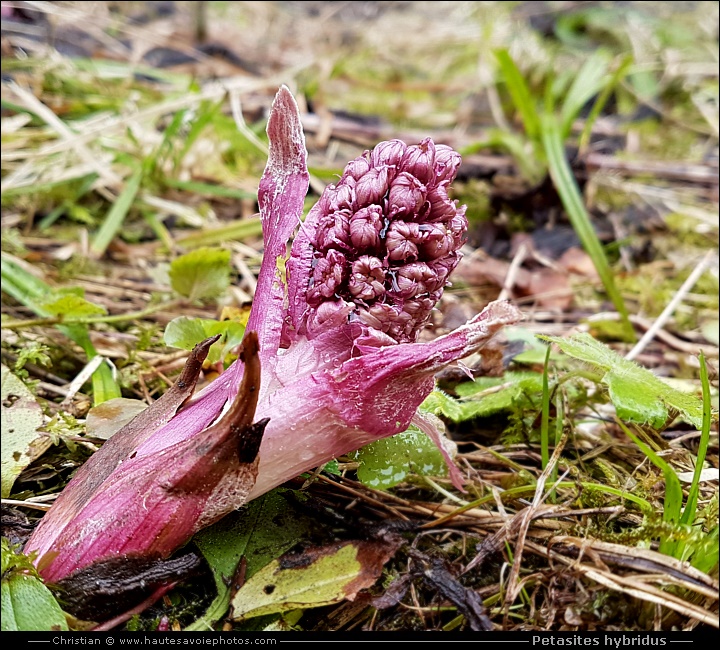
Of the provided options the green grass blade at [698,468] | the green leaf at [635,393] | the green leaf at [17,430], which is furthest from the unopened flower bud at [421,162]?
the green leaf at [17,430]

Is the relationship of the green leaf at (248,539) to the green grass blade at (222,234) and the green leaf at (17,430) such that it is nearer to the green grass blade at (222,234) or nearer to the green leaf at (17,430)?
the green leaf at (17,430)

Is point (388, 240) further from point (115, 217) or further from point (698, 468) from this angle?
point (115, 217)

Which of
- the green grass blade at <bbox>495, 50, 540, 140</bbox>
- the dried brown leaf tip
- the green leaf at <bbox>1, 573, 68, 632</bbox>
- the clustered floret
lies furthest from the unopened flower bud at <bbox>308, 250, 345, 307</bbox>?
the green grass blade at <bbox>495, 50, 540, 140</bbox>

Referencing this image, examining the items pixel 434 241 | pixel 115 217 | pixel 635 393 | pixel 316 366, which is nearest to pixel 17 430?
pixel 316 366

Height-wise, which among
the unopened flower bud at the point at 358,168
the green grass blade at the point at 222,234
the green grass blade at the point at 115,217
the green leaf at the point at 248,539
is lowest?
the green leaf at the point at 248,539

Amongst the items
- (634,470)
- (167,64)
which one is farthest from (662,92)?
(634,470)

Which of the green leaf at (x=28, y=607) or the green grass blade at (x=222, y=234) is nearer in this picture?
the green leaf at (x=28, y=607)

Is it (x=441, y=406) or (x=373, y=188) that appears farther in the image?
(x=441, y=406)
